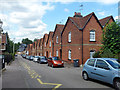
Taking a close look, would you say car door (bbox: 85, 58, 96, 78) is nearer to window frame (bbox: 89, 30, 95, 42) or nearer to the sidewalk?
the sidewalk

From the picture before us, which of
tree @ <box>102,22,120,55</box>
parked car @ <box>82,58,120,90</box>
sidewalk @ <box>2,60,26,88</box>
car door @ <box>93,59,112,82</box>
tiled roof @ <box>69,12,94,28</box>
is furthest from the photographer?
tiled roof @ <box>69,12,94,28</box>

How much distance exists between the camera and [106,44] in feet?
56.8

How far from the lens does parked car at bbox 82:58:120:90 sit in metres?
7.21

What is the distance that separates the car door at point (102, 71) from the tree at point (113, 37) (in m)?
8.79

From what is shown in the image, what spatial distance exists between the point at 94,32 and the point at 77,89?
51.0 ft

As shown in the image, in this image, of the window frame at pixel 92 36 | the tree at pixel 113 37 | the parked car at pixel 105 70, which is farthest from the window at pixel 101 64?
the window frame at pixel 92 36

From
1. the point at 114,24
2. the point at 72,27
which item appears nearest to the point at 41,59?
the point at 72,27

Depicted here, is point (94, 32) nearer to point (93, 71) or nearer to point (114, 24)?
point (114, 24)

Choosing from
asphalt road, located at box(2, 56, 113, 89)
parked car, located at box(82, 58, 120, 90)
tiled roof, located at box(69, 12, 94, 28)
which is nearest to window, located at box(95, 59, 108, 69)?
parked car, located at box(82, 58, 120, 90)

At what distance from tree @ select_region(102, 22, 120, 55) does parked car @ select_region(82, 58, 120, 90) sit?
27.2 feet

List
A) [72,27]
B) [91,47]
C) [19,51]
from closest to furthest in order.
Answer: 1. [91,47]
2. [72,27]
3. [19,51]

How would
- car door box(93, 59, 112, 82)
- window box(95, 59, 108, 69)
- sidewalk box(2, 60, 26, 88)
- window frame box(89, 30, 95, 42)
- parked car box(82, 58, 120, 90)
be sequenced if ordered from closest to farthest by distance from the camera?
parked car box(82, 58, 120, 90) → car door box(93, 59, 112, 82) → window box(95, 59, 108, 69) → sidewalk box(2, 60, 26, 88) → window frame box(89, 30, 95, 42)

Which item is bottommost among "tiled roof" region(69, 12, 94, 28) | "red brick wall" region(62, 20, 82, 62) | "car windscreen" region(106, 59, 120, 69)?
"car windscreen" region(106, 59, 120, 69)

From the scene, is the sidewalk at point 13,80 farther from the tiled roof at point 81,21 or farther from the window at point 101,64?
the tiled roof at point 81,21
